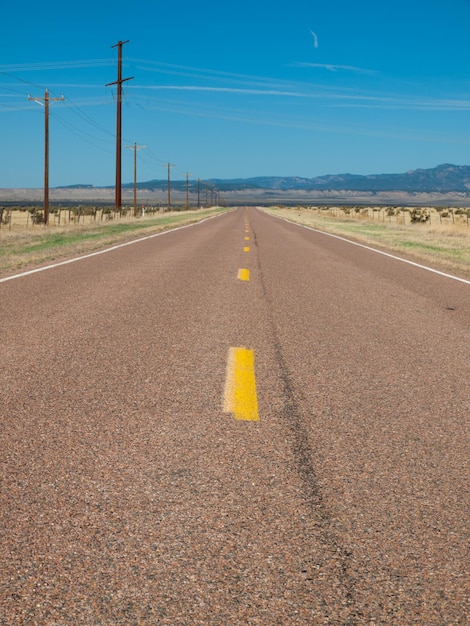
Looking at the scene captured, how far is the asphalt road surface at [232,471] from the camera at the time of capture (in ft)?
8.13

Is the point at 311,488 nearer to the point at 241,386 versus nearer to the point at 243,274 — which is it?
the point at 241,386

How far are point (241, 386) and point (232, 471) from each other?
1.65 meters

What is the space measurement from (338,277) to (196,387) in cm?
830

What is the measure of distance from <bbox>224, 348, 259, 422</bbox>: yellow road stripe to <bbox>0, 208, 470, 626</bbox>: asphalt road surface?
2cm

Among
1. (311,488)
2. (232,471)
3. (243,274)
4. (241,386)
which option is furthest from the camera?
(243,274)

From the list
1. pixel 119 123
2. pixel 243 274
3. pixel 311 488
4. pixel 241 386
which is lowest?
pixel 311 488

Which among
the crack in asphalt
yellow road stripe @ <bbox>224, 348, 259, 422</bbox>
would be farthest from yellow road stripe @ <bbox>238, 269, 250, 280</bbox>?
the crack in asphalt

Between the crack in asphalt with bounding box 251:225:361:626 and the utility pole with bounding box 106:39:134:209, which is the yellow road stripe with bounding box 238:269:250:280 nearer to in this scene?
the crack in asphalt with bounding box 251:225:361:626

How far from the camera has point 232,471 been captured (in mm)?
3605

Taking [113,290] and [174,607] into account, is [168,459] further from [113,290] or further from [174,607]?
[113,290]

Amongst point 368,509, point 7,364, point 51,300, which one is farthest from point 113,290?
point 368,509

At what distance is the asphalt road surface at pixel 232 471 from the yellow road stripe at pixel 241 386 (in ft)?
0.08

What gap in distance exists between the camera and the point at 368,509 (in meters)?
3.19

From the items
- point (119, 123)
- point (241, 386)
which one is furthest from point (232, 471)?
point (119, 123)
